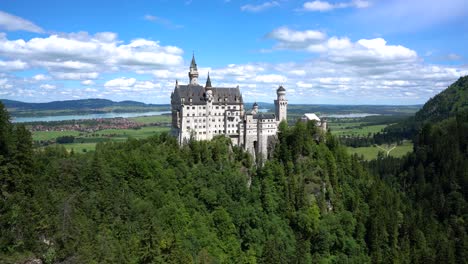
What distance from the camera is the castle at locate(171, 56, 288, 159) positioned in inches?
3447

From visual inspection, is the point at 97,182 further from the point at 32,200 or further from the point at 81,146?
the point at 81,146

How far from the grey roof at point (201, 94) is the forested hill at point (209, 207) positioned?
984cm

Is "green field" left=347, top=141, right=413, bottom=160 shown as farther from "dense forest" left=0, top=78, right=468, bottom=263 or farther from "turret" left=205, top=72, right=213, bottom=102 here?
"turret" left=205, top=72, right=213, bottom=102

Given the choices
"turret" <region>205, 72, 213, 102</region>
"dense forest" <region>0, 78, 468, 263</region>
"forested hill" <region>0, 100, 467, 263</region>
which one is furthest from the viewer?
"turret" <region>205, 72, 213, 102</region>

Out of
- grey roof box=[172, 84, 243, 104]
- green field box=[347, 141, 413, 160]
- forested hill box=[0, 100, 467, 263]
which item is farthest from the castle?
green field box=[347, 141, 413, 160]

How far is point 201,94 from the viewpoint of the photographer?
9125 centimetres

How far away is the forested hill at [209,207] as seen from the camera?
4503 cm

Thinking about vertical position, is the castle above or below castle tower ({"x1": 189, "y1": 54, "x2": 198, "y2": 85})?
below

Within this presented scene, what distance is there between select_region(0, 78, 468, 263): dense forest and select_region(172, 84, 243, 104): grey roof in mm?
10191

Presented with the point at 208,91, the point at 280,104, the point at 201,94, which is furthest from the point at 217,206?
the point at 280,104

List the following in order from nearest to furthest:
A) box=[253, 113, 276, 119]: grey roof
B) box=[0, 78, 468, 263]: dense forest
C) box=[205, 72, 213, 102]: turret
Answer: box=[0, 78, 468, 263]: dense forest, box=[205, 72, 213, 102]: turret, box=[253, 113, 276, 119]: grey roof

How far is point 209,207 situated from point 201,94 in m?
27.8

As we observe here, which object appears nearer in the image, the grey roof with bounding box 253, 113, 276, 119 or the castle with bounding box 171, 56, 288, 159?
the castle with bounding box 171, 56, 288, 159

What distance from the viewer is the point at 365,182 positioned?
101 m
